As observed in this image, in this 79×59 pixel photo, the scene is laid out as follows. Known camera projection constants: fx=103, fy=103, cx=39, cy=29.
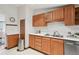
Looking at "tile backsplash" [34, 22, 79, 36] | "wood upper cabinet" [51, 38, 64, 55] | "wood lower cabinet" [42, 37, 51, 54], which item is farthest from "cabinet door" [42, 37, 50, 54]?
"tile backsplash" [34, 22, 79, 36]

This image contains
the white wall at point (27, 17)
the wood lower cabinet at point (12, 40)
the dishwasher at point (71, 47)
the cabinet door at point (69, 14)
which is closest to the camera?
the dishwasher at point (71, 47)

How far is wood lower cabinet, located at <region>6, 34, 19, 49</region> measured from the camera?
445 cm

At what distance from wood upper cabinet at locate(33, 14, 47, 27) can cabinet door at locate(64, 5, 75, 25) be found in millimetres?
1413

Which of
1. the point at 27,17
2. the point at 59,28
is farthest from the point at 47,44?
the point at 27,17

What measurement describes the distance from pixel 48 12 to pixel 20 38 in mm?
1675

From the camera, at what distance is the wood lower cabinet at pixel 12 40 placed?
445cm

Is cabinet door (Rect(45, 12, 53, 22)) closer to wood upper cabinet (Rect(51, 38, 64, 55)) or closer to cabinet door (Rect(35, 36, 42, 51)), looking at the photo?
cabinet door (Rect(35, 36, 42, 51))

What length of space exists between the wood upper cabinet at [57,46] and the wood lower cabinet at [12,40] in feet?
5.45

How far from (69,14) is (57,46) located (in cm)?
116

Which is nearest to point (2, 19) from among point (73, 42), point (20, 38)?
point (20, 38)

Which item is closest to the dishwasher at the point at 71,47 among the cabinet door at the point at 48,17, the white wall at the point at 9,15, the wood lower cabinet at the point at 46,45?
the wood lower cabinet at the point at 46,45

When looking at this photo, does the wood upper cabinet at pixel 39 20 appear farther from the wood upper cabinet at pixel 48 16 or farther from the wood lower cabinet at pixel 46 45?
the wood lower cabinet at pixel 46 45

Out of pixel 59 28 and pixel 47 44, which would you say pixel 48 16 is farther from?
pixel 47 44
